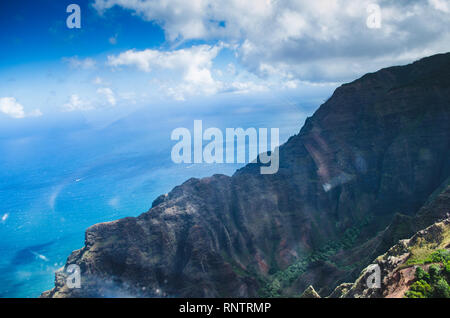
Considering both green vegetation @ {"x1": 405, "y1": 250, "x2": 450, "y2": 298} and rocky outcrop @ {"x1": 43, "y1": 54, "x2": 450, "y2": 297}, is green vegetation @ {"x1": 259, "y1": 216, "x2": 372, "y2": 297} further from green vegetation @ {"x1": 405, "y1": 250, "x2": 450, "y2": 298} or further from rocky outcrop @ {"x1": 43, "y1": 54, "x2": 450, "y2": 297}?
green vegetation @ {"x1": 405, "y1": 250, "x2": 450, "y2": 298}

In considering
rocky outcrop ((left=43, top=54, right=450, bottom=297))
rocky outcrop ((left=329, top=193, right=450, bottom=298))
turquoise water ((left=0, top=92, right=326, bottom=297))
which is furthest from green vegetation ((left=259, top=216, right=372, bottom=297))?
turquoise water ((left=0, top=92, right=326, bottom=297))

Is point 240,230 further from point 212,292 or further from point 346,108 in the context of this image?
point 346,108

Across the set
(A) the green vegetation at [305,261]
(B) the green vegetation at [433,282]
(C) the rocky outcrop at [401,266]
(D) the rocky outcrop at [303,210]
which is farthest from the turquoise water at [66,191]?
(B) the green vegetation at [433,282]

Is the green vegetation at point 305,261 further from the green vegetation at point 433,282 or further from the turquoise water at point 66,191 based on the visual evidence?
the turquoise water at point 66,191

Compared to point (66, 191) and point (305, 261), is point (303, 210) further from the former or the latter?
point (66, 191)

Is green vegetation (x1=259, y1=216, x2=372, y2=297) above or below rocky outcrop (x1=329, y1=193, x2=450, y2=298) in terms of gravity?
below

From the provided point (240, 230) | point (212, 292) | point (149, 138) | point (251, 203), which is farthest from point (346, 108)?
point (149, 138)
